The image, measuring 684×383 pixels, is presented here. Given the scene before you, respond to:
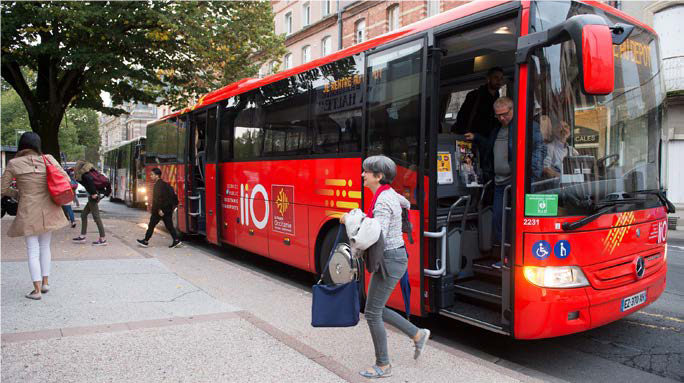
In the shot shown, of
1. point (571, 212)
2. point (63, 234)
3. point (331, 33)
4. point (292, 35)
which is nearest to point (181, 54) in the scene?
point (63, 234)

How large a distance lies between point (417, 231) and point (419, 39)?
187 centimetres

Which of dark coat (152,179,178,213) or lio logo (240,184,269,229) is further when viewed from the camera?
dark coat (152,179,178,213)

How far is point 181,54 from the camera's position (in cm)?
1572

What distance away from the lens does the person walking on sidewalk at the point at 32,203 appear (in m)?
5.88

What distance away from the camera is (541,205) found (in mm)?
4195

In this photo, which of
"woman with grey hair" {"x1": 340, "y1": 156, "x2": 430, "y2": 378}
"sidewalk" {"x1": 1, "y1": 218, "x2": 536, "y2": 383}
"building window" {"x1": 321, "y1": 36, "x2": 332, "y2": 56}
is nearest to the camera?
"woman with grey hair" {"x1": 340, "y1": 156, "x2": 430, "y2": 378}

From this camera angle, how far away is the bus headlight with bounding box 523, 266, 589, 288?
13.7ft

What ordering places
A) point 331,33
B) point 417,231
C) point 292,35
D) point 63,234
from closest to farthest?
point 417,231
point 63,234
point 331,33
point 292,35

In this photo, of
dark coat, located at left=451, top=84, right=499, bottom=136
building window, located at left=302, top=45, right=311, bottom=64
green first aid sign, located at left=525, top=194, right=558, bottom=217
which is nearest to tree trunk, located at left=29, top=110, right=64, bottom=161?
dark coat, located at left=451, top=84, right=499, bottom=136

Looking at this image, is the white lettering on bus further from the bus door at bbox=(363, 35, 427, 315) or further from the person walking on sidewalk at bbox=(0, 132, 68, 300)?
the person walking on sidewalk at bbox=(0, 132, 68, 300)

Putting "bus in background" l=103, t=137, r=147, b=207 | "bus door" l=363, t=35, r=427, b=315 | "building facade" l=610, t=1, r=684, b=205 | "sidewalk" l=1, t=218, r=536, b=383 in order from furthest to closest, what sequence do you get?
"bus in background" l=103, t=137, r=147, b=207, "building facade" l=610, t=1, r=684, b=205, "bus door" l=363, t=35, r=427, b=315, "sidewalk" l=1, t=218, r=536, b=383

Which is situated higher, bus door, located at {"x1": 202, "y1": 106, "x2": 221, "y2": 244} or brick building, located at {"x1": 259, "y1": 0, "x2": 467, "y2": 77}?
brick building, located at {"x1": 259, "y1": 0, "x2": 467, "y2": 77}

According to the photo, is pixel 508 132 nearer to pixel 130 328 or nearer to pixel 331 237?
pixel 331 237

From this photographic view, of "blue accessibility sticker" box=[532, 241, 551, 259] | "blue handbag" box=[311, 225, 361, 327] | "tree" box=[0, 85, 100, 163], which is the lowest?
"blue handbag" box=[311, 225, 361, 327]
